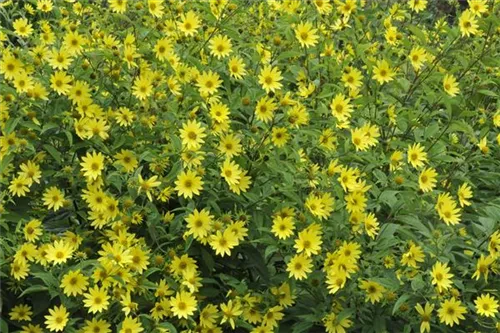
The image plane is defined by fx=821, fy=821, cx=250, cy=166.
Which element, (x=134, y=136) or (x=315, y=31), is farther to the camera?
(x=315, y=31)

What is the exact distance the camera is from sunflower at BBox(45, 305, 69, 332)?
2242 millimetres

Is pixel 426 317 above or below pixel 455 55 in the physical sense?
below

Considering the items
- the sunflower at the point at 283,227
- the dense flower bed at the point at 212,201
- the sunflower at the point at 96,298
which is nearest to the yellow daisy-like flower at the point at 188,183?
the dense flower bed at the point at 212,201

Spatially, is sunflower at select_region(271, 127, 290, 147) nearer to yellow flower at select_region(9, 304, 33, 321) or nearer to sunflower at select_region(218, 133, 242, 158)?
sunflower at select_region(218, 133, 242, 158)

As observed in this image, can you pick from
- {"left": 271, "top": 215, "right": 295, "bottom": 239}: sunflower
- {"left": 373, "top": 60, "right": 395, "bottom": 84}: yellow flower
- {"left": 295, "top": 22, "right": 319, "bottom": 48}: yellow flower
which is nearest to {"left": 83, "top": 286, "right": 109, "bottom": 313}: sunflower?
{"left": 271, "top": 215, "right": 295, "bottom": 239}: sunflower

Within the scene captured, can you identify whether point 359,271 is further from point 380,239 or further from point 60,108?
point 60,108

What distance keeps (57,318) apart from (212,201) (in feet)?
1.78

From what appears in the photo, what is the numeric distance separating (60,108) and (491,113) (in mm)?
1595

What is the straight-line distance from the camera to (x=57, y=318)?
7.43 feet

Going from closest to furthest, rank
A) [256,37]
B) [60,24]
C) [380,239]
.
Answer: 1. [380,239]
2. [60,24]
3. [256,37]

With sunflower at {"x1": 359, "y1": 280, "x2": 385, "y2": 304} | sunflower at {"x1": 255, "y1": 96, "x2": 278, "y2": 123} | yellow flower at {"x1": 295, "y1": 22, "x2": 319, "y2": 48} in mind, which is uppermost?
yellow flower at {"x1": 295, "y1": 22, "x2": 319, "y2": 48}

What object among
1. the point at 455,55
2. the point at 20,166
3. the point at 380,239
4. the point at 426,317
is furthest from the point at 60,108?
the point at 455,55

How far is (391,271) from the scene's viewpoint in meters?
2.44

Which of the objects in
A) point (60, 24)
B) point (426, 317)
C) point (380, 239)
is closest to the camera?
point (426, 317)
